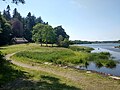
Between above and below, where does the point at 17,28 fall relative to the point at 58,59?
above

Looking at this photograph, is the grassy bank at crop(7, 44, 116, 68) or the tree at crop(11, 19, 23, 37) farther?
the tree at crop(11, 19, 23, 37)

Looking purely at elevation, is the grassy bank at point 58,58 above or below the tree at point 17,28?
below

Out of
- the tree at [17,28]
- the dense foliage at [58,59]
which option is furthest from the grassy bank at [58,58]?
the tree at [17,28]

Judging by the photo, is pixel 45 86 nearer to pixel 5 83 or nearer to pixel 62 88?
pixel 62 88

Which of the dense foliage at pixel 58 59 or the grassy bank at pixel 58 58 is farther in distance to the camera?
the grassy bank at pixel 58 58

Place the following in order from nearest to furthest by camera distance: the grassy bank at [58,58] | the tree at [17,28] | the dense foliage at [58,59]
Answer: the dense foliage at [58,59] → the grassy bank at [58,58] → the tree at [17,28]

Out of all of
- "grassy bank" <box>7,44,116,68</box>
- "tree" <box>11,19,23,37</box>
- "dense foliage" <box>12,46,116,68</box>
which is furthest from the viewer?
"tree" <box>11,19,23,37</box>

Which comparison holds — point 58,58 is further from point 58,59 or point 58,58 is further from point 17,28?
point 17,28

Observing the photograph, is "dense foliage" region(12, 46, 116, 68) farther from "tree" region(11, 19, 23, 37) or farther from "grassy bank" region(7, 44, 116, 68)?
"tree" region(11, 19, 23, 37)

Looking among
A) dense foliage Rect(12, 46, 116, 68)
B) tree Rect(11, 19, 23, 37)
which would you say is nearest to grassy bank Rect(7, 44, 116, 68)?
dense foliage Rect(12, 46, 116, 68)

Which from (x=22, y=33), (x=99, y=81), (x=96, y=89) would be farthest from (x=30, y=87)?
(x=22, y=33)

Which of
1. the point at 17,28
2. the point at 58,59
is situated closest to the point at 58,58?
the point at 58,59

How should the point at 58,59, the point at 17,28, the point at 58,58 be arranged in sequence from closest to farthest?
the point at 58,59 → the point at 58,58 → the point at 17,28

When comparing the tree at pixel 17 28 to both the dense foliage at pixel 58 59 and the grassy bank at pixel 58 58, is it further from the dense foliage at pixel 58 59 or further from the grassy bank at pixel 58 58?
the dense foliage at pixel 58 59
